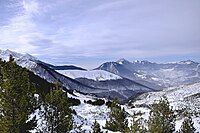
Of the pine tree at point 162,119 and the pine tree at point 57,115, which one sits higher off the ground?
the pine tree at point 57,115

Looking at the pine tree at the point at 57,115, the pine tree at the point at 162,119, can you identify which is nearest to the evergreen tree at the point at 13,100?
the pine tree at the point at 57,115

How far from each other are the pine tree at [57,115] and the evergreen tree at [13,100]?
440cm

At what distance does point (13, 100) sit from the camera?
22.7 meters

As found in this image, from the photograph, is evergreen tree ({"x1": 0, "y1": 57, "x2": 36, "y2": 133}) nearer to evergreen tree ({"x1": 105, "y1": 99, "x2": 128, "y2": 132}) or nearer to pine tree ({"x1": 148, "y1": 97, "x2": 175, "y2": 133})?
pine tree ({"x1": 148, "y1": 97, "x2": 175, "y2": 133})

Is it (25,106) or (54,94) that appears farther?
(54,94)

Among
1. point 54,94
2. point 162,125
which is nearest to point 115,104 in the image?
point 162,125

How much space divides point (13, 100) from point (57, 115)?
5.67 metres

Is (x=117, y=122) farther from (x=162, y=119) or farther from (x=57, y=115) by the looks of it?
(x=57, y=115)

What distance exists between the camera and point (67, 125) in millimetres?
27391

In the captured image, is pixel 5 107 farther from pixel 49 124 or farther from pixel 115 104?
pixel 115 104

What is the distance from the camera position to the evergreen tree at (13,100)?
73.4 ft

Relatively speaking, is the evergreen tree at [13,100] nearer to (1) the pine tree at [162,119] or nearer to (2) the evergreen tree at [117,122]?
(1) the pine tree at [162,119]

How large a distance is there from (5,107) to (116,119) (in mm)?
29586

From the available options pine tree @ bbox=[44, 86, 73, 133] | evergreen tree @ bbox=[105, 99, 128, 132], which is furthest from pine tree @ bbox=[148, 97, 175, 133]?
pine tree @ bbox=[44, 86, 73, 133]
